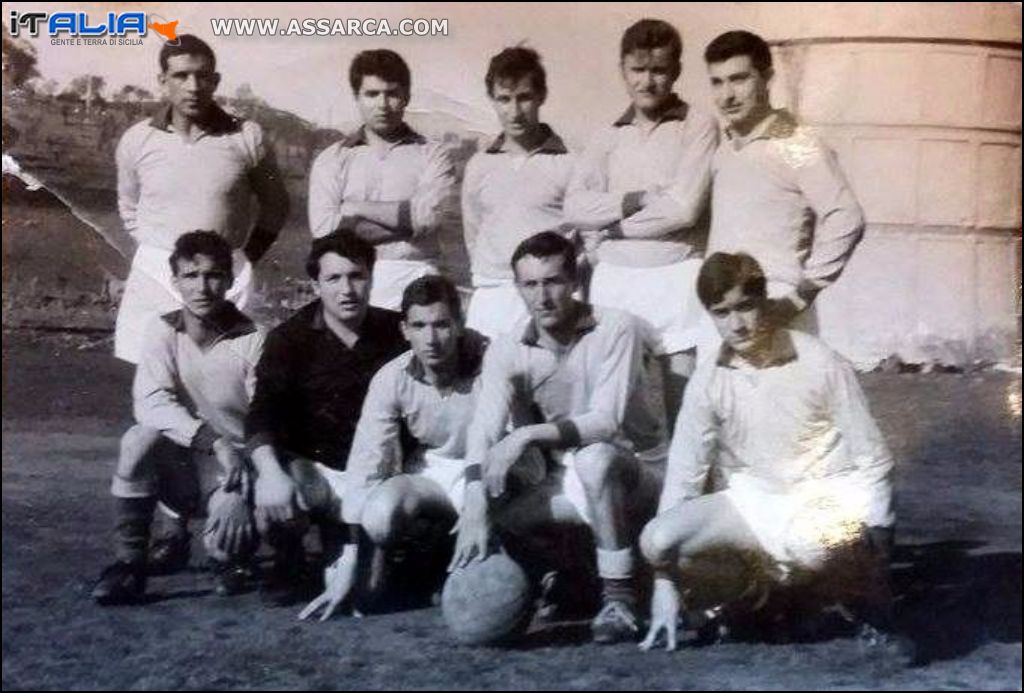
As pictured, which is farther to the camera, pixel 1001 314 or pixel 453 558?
pixel 1001 314

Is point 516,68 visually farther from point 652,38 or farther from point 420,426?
point 420,426

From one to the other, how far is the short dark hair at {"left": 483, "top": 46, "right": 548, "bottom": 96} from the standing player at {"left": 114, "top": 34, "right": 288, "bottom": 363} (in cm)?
63

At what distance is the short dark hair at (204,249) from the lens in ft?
11.0

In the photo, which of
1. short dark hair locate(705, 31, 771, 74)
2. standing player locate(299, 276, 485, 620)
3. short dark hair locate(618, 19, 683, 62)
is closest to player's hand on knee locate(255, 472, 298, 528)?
standing player locate(299, 276, 485, 620)

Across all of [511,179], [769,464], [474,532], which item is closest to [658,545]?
[769,464]

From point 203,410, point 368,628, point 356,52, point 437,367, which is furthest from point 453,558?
point 356,52

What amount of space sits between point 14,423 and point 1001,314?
2685 millimetres

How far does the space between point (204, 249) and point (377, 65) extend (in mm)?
665

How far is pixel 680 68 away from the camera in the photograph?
3.31 meters

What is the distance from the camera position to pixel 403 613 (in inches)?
130

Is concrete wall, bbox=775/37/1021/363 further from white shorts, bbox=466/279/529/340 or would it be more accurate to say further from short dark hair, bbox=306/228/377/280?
short dark hair, bbox=306/228/377/280

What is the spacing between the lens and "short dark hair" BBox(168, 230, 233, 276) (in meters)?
3.37

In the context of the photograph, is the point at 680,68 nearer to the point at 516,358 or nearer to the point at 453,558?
the point at 516,358

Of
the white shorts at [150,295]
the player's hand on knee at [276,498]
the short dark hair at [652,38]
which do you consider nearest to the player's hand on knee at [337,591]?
the player's hand on knee at [276,498]
